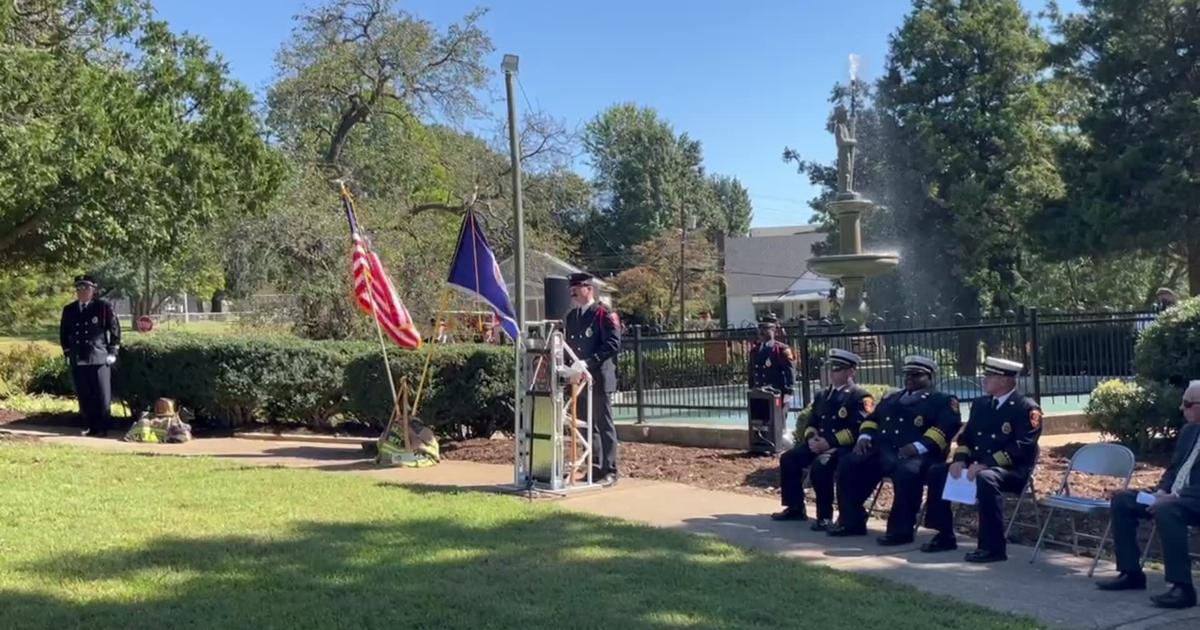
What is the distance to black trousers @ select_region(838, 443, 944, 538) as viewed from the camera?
7.73m

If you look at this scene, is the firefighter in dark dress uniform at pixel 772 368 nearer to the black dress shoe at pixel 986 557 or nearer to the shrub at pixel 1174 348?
the shrub at pixel 1174 348

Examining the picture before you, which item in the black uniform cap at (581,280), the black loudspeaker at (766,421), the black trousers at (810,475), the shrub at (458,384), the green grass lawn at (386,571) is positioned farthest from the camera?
the shrub at (458,384)

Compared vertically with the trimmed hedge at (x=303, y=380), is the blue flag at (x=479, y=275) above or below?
above

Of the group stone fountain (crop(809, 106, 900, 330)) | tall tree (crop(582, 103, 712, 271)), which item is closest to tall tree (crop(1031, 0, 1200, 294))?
stone fountain (crop(809, 106, 900, 330))

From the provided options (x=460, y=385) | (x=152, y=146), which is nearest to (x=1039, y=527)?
(x=460, y=385)

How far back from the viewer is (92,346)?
47.7ft

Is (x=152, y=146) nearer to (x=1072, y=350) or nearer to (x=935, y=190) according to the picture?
(x=1072, y=350)

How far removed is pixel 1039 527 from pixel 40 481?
8.19 m

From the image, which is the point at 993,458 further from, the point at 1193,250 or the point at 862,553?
the point at 1193,250

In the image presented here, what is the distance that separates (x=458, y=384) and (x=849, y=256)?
7.93 metres

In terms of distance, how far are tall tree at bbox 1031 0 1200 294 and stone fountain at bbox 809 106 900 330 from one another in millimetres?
8036

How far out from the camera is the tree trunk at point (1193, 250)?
23.5 metres

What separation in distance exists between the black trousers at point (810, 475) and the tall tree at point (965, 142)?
24415 mm

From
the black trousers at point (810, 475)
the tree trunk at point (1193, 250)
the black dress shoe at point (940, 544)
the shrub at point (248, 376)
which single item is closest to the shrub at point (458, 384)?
the shrub at point (248, 376)
